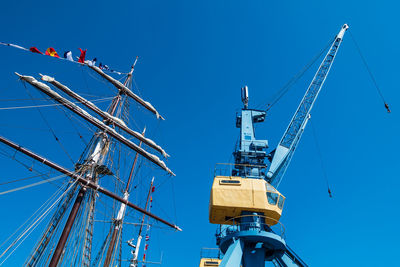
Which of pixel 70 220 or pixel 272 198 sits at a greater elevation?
pixel 272 198

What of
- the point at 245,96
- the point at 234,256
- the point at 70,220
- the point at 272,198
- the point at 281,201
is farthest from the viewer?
the point at 245,96

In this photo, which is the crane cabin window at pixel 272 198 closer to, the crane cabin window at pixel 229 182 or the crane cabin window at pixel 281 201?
the crane cabin window at pixel 281 201

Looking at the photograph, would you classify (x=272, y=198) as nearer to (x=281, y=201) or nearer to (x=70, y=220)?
(x=281, y=201)

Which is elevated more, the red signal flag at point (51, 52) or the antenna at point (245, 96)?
the antenna at point (245, 96)

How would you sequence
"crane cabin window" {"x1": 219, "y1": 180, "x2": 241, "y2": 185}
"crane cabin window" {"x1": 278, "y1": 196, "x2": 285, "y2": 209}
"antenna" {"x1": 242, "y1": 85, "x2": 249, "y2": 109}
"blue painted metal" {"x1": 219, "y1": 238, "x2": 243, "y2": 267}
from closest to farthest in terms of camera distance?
1. "blue painted metal" {"x1": 219, "y1": 238, "x2": 243, "y2": 267}
2. "crane cabin window" {"x1": 219, "y1": 180, "x2": 241, "y2": 185}
3. "crane cabin window" {"x1": 278, "y1": 196, "x2": 285, "y2": 209}
4. "antenna" {"x1": 242, "y1": 85, "x2": 249, "y2": 109}

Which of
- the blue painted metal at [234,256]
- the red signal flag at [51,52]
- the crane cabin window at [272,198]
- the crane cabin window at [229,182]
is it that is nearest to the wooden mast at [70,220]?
the red signal flag at [51,52]

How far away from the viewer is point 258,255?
1691 centimetres

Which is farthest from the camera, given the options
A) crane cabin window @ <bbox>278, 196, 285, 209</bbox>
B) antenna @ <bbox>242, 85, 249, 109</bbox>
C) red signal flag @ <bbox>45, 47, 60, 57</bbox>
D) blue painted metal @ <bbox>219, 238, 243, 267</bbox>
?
antenna @ <bbox>242, 85, 249, 109</bbox>

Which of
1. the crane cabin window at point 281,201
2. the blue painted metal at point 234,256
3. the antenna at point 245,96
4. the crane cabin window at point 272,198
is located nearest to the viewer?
the blue painted metal at point 234,256

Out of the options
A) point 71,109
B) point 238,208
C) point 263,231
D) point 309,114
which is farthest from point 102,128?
point 309,114

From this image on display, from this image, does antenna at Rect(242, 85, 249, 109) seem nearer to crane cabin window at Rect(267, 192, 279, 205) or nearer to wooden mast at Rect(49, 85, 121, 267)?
crane cabin window at Rect(267, 192, 279, 205)

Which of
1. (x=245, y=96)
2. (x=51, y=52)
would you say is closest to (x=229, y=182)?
(x=245, y=96)

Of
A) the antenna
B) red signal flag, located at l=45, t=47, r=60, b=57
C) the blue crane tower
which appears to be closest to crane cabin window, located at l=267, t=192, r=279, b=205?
the blue crane tower

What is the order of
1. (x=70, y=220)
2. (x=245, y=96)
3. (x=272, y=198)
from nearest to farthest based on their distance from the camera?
(x=272, y=198)
(x=70, y=220)
(x=245, y=96)
